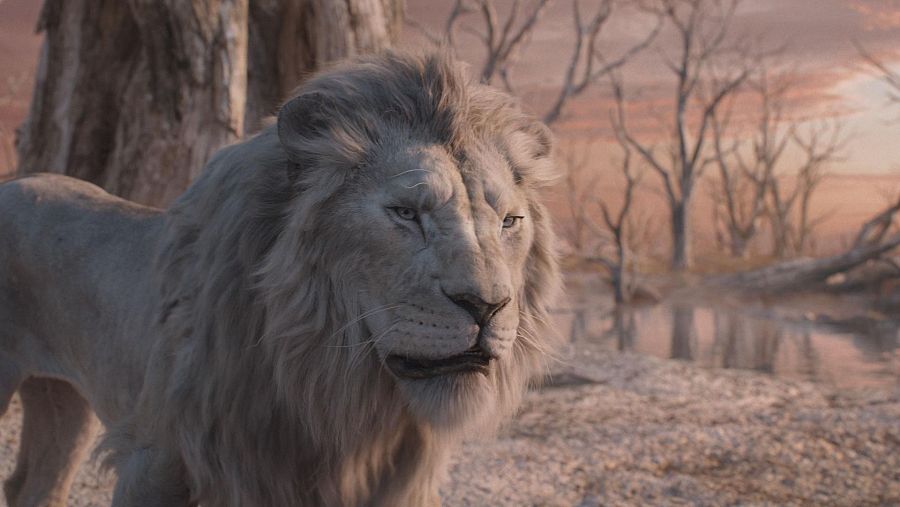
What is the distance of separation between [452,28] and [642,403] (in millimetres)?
13707

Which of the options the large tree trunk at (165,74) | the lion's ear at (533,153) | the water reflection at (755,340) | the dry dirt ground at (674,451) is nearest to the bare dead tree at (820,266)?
the water reflection at (755,340)

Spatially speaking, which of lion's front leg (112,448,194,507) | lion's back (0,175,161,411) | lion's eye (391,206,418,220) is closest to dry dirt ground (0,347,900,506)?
lion's back (0,175,161,411)

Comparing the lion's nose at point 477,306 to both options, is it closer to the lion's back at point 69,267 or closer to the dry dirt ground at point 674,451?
the lion's back at point 69,267

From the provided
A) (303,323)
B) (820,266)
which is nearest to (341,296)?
(303,323)

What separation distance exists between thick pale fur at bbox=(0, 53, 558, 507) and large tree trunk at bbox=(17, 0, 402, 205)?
2.96m

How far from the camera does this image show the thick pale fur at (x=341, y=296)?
6.63 ft

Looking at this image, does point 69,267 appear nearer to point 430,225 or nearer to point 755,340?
point 430,225

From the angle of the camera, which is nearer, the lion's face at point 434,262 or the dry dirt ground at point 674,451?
the lion's face at point 434,262

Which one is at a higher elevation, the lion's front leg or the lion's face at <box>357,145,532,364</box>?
the lion's face at <box>357,145,532,364</box>

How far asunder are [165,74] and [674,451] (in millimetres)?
3677

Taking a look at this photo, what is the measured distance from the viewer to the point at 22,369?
9.94 ft

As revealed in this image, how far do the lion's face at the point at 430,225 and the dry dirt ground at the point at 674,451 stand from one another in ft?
6.01

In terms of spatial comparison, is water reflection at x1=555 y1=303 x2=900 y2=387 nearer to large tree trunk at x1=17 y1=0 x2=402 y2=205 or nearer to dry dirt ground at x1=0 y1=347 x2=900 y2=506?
dry dirt ground at x1=0 y1=347 x2=900 y2=506

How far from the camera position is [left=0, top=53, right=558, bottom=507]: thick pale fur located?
2021mm
